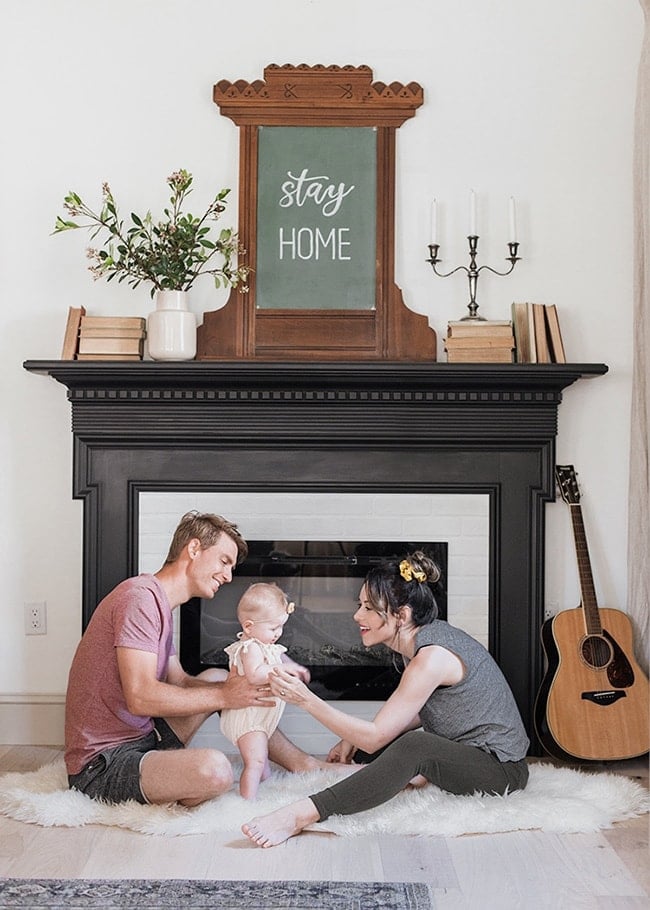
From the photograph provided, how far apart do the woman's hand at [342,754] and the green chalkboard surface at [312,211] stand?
4.70 feet

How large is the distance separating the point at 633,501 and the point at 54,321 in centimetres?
203

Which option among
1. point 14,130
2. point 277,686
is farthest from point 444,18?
point 277,686

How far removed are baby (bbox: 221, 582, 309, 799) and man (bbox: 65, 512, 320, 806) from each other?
4 centimetres

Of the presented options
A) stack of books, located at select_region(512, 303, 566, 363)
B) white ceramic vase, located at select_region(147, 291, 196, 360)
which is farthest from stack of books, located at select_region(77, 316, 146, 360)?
stack of books, located at select_region(512, 303, 566, 363)

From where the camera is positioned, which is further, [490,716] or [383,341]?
[383,341]

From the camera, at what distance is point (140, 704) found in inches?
112

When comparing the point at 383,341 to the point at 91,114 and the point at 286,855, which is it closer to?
the point at 91,114

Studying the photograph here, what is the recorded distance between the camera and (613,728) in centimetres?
327

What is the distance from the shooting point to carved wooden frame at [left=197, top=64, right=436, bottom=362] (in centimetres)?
354

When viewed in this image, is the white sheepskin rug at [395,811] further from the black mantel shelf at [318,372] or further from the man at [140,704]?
the black mantel shelf at [318,372]

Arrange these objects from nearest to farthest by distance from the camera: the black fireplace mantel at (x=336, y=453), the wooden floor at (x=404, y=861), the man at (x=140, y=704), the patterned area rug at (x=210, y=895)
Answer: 1. the patterned area rug at (x=210, y=895)
2. the wooden floor at (x=404, y=861)
3. the man at (x=140, y=704)
4. the black fireplace mantel at (x=336, y=453)

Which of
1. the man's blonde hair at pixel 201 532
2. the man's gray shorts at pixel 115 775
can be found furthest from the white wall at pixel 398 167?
the man's gray shorts at pixel 115 775

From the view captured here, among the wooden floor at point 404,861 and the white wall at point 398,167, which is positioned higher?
the white wall at point 398,167

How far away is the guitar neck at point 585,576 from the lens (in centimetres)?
338
